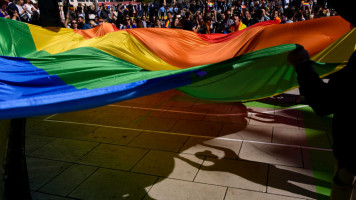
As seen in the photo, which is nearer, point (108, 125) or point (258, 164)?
point (258, 164)

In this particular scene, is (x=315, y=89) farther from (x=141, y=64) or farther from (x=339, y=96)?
(x=141, y=64)

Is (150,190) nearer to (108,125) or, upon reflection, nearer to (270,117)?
(108,125)

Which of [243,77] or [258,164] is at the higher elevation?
[243,77]

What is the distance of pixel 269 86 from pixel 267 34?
Result: 0.87m

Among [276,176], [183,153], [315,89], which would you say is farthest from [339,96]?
[183,153]

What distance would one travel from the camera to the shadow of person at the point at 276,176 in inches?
118

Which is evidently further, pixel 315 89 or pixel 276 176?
pixel 276 176

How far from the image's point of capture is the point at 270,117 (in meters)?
5.16

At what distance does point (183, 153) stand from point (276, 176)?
4.32 feet

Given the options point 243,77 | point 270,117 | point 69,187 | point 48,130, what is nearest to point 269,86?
point 243,77

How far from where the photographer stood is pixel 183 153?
12.9 feet

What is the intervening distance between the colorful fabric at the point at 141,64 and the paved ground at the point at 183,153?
99 cm

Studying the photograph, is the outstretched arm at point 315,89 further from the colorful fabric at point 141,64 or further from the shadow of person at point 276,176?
the shadow of person at point 276,176

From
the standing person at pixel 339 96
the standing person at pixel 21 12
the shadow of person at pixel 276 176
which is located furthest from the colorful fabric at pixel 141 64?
the standing person at pixel 21 12
